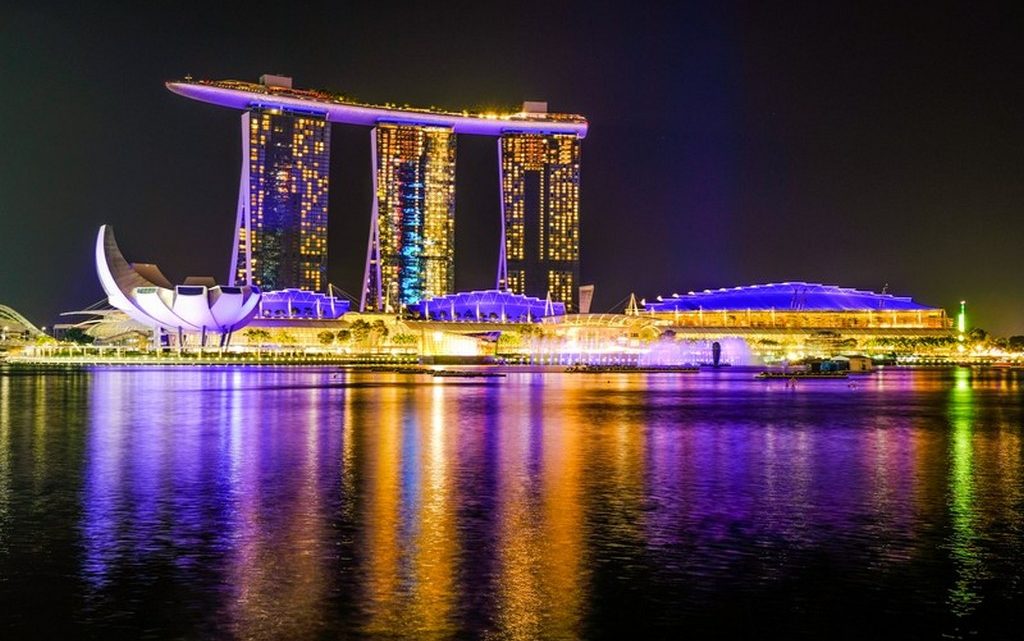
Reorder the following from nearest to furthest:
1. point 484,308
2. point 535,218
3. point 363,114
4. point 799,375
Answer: point 799,375 < point 484,308 < point 363,114 < point 535,218

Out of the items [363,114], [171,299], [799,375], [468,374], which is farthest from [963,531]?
[363,114]

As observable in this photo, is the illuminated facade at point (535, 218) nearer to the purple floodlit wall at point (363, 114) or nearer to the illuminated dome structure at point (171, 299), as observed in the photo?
the purple floodlit wall at point (363, 114)

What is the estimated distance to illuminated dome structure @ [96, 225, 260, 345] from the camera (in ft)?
331

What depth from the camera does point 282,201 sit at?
145750mm

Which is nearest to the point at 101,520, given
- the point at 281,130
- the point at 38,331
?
the point at 281,130

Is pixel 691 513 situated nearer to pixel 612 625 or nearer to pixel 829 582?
pixel 829 582

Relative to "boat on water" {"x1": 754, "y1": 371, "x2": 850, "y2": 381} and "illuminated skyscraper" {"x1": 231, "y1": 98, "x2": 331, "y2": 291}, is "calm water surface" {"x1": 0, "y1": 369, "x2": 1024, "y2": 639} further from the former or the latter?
"illuminated skyscraper" {"x1": 231, "y1": 98, "x2": 331, "y2": 291}

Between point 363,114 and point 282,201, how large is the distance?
58.5 feet

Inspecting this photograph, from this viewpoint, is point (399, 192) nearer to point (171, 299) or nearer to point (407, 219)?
point (407, 219)

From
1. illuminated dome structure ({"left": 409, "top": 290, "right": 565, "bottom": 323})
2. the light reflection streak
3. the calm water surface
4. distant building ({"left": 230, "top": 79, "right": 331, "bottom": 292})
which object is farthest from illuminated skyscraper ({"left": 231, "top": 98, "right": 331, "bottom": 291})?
the light reflection streak

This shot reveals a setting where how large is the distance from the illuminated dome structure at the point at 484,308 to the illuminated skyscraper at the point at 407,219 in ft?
14.0

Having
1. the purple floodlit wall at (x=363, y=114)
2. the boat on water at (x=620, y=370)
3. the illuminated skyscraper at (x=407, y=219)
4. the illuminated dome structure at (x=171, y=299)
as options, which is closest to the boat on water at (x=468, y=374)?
the boat on water at (x=620, y=370)

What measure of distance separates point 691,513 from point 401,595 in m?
5.87

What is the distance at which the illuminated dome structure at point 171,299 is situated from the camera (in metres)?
101
